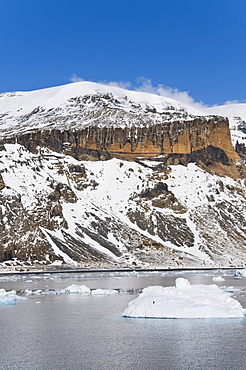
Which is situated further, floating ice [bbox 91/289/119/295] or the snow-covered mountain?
the snow-covered mountain

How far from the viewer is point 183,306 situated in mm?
48531

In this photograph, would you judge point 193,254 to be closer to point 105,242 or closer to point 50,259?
point 105,242

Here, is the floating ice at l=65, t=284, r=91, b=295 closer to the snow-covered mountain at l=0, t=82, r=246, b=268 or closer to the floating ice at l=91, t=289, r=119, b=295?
the floating ice at l=91, t=289, r=119, b=295

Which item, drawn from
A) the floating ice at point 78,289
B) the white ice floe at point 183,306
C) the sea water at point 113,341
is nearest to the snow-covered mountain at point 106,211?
the floating ice at point 78,289

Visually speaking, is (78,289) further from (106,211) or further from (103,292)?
(106,211)

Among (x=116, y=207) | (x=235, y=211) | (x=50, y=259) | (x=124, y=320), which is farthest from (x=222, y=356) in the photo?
(x=235, y=211)

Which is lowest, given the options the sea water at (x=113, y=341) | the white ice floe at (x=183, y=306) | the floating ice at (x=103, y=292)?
the floating ice at (x=103, y=292)

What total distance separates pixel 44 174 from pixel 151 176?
1578 inches

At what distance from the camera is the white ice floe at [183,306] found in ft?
157

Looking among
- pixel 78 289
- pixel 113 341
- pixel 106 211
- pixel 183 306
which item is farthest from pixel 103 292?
pixel 106 211

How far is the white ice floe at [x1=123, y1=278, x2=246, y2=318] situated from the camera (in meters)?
48.0

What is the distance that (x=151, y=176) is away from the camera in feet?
634

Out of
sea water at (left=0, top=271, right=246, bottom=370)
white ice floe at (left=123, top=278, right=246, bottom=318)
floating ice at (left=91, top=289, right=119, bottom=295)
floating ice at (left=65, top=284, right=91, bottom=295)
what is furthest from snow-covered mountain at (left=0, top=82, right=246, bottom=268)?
white ice floe at (left=123, top=278, right=246, bottom=318)

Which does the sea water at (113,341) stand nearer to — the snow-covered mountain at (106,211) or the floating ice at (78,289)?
the floating ice at (78,289)
